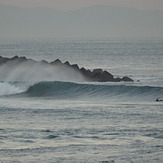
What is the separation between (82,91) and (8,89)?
24.3 ft

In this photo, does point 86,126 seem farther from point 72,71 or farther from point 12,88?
point 72,71

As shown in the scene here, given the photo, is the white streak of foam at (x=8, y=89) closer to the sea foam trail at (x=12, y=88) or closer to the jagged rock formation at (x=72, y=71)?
the sea foam trail at (x=12, y=88)

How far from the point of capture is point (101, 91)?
51.6 metres

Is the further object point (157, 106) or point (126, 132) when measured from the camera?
point (157, 106)

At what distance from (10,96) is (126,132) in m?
24.3

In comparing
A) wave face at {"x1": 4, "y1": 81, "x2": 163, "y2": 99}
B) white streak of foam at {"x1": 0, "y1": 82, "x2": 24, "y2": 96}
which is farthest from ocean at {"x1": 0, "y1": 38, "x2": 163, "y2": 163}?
white streak of foam at {"x1": 0, "y1": 82, "x2": 24, "y2": 96}

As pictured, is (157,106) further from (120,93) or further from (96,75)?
(96,75)

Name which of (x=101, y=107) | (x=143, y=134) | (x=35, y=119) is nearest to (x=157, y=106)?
(x=101, y=107)

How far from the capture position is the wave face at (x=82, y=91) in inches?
1948

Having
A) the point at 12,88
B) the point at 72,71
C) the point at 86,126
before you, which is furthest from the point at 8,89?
the point at 86,126

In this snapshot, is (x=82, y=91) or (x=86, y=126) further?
(x=82, y=91)

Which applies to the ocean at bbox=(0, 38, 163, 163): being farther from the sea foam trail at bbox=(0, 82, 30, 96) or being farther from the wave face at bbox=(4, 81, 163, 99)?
the sea foam trail at bbox=(0, 82, 30, 96)

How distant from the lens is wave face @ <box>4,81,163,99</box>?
1948 inches

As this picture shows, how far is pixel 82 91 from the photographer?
52719 millimetres
